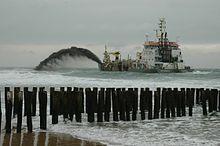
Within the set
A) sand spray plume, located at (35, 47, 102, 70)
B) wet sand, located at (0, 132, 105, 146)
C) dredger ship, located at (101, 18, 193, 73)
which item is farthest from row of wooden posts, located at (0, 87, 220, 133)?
sand spray plume, located at (35, 47, 102, 70)

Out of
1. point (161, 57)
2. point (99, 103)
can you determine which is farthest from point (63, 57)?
point (99, 103)


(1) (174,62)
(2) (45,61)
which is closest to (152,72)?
(1) (174,62)

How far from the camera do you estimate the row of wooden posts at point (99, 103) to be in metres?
12.6

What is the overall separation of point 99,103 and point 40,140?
3956 mm

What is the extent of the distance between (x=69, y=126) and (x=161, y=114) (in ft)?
13.3

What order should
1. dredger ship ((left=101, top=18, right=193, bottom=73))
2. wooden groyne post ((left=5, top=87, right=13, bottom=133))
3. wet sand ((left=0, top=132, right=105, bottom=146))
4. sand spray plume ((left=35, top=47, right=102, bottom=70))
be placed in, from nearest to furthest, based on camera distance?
wet sand ((left=0, top=132, right=105, bottom=146))
wooden groyne post ((left=5, top=87, right=13, bottom=133))
dredger ship ((left=101, top=18, right=193, bottom=73))
sand spray plume ((left=35, top=47, right=102, bottom=70))

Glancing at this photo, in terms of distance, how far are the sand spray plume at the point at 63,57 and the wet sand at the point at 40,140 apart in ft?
354

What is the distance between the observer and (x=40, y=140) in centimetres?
1091

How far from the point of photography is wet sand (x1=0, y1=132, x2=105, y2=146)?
1038 cm

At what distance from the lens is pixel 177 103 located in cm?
1633

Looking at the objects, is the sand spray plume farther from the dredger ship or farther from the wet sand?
the wet sand

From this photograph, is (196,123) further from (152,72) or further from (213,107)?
(152,72)

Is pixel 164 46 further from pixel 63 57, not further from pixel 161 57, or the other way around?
pixel 63 57

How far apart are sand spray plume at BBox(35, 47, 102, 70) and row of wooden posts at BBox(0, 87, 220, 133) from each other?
103m
